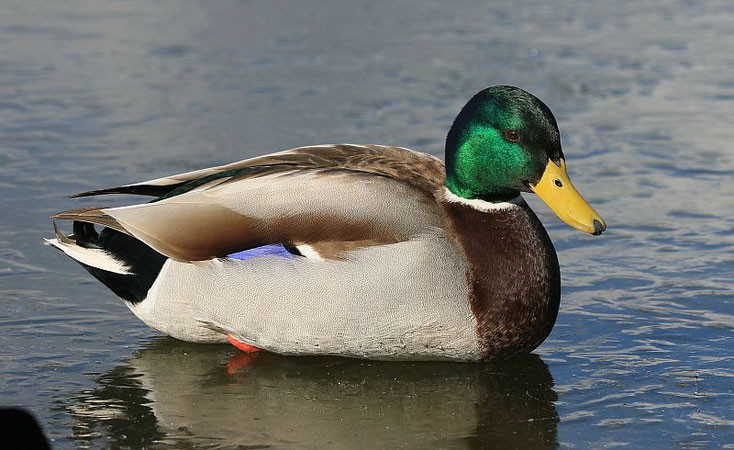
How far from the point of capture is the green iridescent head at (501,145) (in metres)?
4.85

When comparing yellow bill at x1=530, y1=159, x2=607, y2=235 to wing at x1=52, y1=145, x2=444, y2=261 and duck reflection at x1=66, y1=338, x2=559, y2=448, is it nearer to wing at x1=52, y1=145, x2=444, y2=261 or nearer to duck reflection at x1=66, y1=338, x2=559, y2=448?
wing at x1=52, y1=145, x2=444, y2=261

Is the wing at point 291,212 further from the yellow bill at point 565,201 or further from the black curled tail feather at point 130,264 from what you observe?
the yellow bill at point 565,201

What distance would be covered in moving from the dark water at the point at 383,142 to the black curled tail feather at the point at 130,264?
0.84ft

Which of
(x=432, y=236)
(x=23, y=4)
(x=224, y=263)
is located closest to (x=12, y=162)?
(x=224, y=263)

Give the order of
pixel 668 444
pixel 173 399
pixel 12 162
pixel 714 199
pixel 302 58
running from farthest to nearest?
pixel 302 58 < pixel 12 162 < pixel 714 199 < pixel 173 399 < pixel 668 444

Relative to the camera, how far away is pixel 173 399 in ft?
15.2

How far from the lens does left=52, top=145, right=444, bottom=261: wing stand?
4.74 m

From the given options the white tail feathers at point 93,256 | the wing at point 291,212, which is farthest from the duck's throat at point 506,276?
the white tail feathers at point 93,256

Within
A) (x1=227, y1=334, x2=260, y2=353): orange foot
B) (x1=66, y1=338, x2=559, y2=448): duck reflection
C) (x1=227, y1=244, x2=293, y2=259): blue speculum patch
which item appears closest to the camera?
(x1=66, y1=338, x2=559, y2=448): duck reflection

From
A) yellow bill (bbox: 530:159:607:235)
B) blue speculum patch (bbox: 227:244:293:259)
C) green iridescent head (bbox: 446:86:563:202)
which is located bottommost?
blue speculum patch (bbox: 227:244:293:259)

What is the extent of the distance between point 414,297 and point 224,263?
0.76m

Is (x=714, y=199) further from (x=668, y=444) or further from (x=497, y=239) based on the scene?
(x=668, y=444)

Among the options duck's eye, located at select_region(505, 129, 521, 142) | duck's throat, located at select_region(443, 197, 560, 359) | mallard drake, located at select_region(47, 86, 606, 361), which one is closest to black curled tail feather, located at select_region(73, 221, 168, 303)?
mallard drake, located at select_region(47, 86, 606, 361)

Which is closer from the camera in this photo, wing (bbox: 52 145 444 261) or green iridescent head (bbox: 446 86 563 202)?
wing (bbox: 52 145 444 261)
